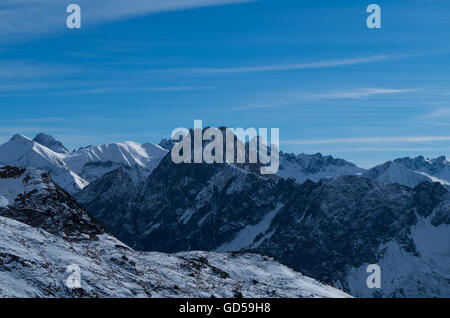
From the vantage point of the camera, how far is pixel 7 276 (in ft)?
330

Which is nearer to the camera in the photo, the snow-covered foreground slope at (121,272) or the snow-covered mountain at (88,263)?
the snow-covered foreground slope at (121,272)

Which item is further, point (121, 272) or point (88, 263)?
point (121, 272)

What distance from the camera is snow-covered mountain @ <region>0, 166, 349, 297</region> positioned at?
352 feet

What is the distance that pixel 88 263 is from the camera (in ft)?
411

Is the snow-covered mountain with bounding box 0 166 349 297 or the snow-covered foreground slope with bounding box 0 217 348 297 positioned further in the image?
the snow-covered mountain with bounding box 0 166 349 297

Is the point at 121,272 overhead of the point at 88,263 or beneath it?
beneath

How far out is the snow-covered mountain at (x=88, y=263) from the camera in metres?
107
